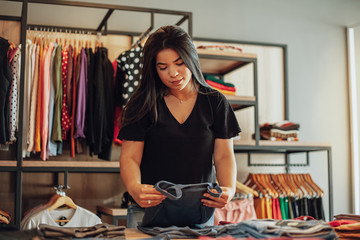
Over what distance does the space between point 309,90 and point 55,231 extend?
3.99 m

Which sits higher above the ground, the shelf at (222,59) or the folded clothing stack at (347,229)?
the shelf at (222,59)

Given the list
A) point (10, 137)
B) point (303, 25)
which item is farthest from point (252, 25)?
point (10, 137)

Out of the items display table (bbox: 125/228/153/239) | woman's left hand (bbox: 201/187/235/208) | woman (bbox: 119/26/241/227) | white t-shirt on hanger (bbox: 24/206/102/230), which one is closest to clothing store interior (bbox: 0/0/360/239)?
white t-shirt on hanger (bbox: 24/206/102/230)

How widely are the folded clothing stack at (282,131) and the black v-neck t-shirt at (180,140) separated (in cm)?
233

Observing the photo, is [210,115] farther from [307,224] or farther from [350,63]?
[350,63]

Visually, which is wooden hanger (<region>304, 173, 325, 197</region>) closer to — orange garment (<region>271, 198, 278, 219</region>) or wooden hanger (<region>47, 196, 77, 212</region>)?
orange garment (<region>271, 198, 278, 219</region>)

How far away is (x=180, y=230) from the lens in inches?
57.7

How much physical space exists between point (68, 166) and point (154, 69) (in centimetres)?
179

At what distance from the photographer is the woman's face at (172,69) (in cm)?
176

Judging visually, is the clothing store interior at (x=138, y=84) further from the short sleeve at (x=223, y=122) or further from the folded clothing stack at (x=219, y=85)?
the short sleeve at (x=223, y=122)

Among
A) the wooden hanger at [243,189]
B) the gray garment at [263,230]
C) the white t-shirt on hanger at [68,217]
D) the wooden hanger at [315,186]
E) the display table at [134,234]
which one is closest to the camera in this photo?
the gray garment at [263,230]

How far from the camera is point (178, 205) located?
5.14 ft

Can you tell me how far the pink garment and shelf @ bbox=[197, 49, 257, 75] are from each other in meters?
1.17

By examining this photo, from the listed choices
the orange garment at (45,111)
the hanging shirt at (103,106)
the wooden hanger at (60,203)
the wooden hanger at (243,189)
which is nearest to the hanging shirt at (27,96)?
the orange garment at (45,111)
